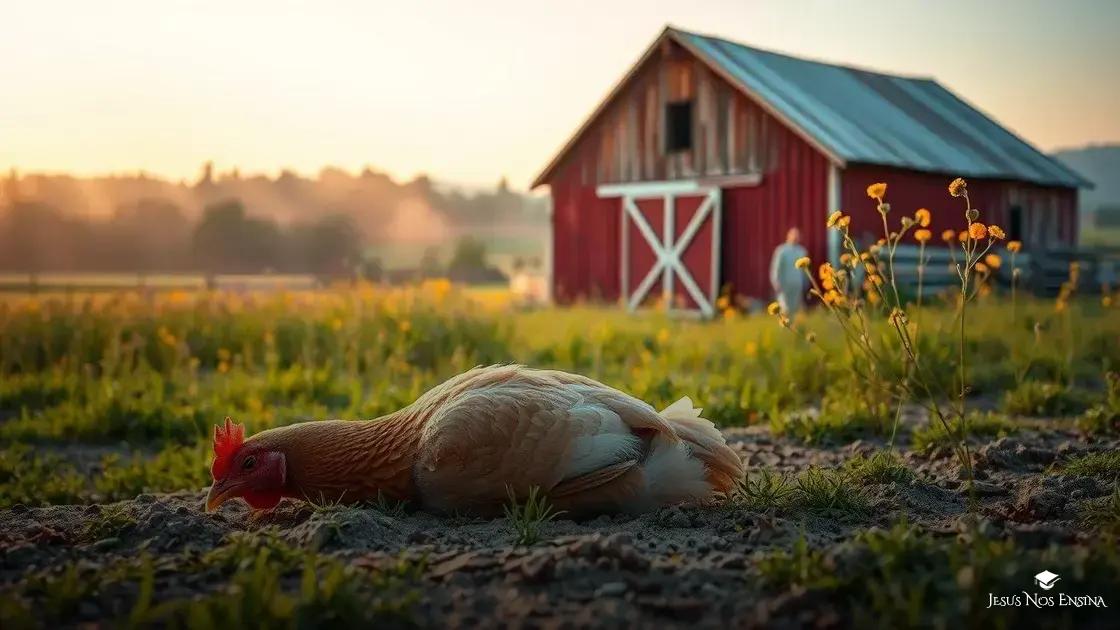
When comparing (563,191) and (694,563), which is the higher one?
(563,191)

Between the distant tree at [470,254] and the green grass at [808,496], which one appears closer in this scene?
the green grass at [808,496]

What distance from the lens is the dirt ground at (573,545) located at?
8.45 feet

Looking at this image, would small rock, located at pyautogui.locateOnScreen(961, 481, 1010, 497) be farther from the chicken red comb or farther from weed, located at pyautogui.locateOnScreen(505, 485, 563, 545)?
the chicken red comb

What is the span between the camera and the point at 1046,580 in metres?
2.57

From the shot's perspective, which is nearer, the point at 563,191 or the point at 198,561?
the point at 198,561

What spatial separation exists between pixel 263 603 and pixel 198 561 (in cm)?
66

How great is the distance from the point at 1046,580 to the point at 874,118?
18.3m

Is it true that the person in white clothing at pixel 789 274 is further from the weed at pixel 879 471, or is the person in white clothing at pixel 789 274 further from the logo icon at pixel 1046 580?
the logo icon at pixel 1046 580

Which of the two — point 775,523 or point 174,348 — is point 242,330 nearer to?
point 174,348

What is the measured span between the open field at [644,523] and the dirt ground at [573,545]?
0.04 feet

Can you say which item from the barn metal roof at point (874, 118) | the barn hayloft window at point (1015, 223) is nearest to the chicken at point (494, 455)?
the barn metal roof at point (874, 118)

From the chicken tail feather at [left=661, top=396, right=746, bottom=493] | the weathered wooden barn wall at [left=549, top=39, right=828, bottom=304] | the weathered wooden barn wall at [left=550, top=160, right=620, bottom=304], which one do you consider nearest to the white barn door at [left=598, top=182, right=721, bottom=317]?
the weathered wooden barn wall at [left=549, top=39, right=828, bottom=304]

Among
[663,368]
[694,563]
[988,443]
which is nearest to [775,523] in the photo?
[694,563]

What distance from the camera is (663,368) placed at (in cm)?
890
